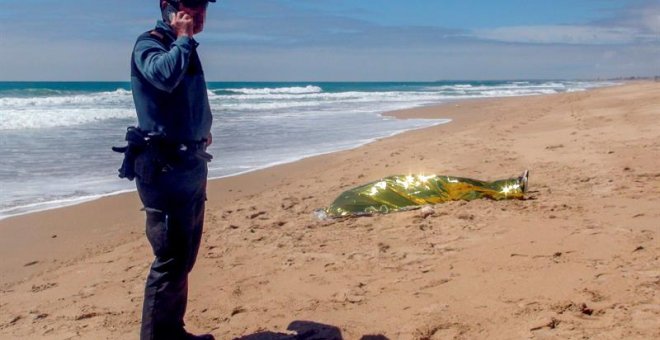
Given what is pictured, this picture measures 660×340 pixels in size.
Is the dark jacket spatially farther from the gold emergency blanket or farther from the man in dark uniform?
the gold emergency blanket

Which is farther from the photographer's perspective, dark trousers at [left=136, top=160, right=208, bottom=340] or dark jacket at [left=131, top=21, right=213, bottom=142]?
dark trousers at [left=136, top=160, right=208, bottom=340]

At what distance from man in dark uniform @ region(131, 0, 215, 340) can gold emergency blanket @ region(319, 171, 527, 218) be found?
9.52 ft

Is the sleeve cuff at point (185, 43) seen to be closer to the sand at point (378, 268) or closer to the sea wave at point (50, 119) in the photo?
the sand at point (378, 268)

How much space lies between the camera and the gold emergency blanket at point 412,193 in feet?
19.4

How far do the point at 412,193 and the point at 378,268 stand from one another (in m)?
1.94

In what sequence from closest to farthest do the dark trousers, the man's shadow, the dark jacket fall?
1. the dark jacket
2. the dark trousers
3. the man's shadow

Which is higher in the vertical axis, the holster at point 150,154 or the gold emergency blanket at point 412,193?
the holster at point 150,154

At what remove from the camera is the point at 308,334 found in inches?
137

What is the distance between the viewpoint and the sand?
346 cm

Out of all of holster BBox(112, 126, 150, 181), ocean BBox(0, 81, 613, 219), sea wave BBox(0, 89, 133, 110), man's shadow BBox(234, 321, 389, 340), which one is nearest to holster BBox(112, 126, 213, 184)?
holster BBox(112, 126, 150, 181)

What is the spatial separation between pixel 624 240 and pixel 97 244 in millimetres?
4292

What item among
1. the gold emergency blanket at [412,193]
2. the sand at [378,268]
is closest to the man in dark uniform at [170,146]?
the sand at [378,268]

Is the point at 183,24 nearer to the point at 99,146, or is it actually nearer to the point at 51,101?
the point at 99,146

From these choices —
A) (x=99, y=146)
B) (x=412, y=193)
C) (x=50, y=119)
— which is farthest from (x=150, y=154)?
(x=50, y=119)
